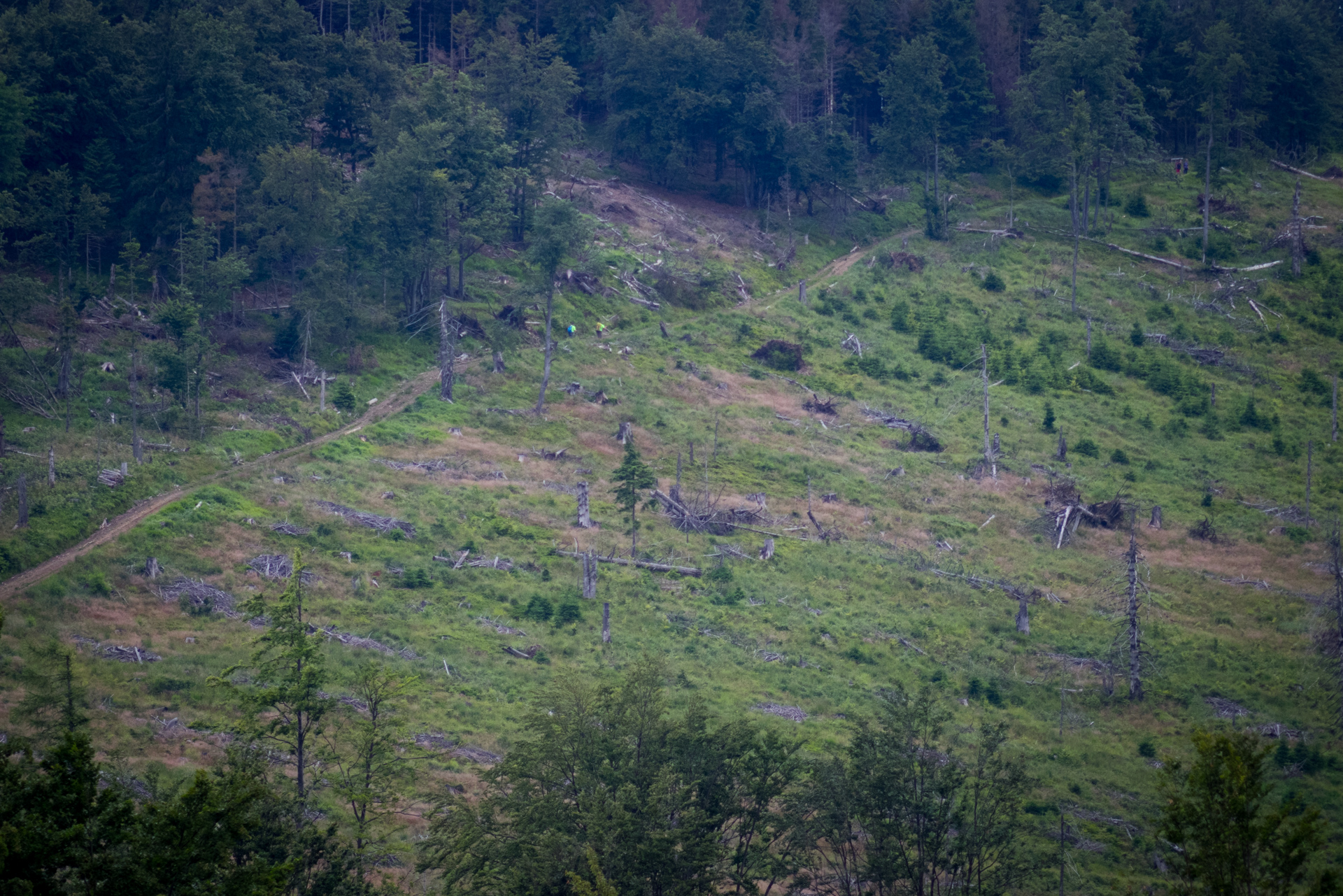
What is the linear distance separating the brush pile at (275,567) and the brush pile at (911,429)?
37420 mm

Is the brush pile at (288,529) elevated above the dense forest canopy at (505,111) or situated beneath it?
situated beneath

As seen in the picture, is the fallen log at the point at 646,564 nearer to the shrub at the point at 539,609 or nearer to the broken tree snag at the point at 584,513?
the broken tree snag at the point at 584,513

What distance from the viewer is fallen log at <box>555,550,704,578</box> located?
50969 millimetres

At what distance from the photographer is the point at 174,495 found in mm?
→ 48406

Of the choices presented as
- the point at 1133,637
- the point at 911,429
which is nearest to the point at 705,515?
the point at 911,429

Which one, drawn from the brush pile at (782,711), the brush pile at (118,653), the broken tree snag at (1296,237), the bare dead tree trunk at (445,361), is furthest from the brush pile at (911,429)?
the brush pile at (118,653)

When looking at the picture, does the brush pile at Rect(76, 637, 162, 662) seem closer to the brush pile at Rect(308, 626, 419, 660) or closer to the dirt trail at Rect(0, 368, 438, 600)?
the dirt trail at Rect(0, 368, 438, 600)

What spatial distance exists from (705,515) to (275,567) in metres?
21.4

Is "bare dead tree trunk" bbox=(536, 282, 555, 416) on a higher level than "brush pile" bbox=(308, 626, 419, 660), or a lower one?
higher

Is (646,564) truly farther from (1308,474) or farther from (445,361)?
(1308,474)

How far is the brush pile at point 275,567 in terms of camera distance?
4466 centimetres

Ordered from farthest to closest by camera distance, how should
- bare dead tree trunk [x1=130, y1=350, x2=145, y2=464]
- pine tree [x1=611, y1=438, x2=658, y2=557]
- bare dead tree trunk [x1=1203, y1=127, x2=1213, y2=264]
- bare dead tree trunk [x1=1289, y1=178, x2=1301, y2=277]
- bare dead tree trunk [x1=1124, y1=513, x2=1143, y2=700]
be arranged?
1. bare dead tree trunk [x1=1203, y1=127, x2=1213, y2=264]
2. bare dead tree trunk [x1=1289, y1=178, x2=1301, y2=277]
3. pine tree [x1=611, y1=438, x2=658, y2=557]
4. bare dead tree trunk [x1=130, y1=350, x2=145, y2=464]
5. bare dead tree trunk [x1=1124, y1=513, x2=1143, y2=700]

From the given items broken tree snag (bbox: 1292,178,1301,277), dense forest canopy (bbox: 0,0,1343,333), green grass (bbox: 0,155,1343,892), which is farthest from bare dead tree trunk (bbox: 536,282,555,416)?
broken tree snag (bbox: 1292,178,1301,277)

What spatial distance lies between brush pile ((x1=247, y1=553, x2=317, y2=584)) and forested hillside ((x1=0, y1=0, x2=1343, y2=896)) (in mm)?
228
